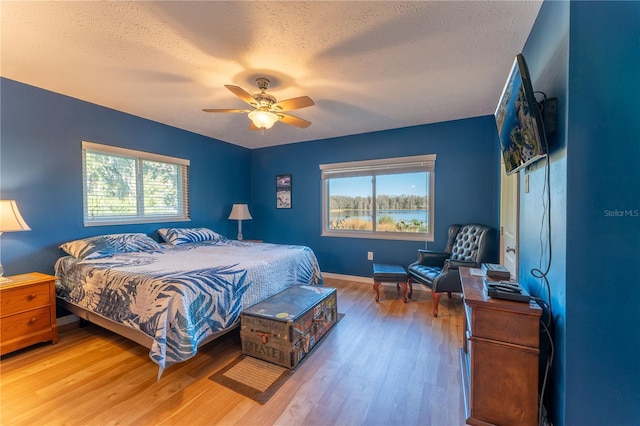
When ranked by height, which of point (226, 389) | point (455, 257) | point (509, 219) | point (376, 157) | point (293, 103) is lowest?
point (226, 389)

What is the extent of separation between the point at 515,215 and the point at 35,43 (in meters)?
4.02

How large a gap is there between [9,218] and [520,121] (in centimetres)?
381

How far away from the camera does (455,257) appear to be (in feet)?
10.9

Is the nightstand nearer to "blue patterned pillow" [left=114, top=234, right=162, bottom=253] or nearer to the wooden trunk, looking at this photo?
"blue patterned pillow" [left=114, top=234, right=162, bottom=253]

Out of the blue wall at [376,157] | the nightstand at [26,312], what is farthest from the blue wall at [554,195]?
the nightstand at [26,312]

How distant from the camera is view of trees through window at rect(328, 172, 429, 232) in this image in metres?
3.89

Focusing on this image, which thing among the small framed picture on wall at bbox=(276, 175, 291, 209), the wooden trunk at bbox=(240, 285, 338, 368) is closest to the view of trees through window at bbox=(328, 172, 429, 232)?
the small framed picture on wall at bbox=(276, 175, 291, 209)

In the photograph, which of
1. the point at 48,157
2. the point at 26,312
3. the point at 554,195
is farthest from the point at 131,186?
the point at 554,195

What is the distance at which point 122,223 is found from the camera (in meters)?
3.25

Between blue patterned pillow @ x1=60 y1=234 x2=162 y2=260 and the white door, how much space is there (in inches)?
146

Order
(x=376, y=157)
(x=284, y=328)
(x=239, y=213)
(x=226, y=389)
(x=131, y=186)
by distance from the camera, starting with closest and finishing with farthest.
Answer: (x=226, y=389) → (x=284, y=328) → (x=131, y=186) → (x=376, y=157) → (x=239, y=213)

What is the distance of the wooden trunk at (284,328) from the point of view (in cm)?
193

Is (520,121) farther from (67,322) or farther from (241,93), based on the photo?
(67,322)

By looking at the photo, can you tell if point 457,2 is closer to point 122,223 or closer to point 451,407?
point 451,407
